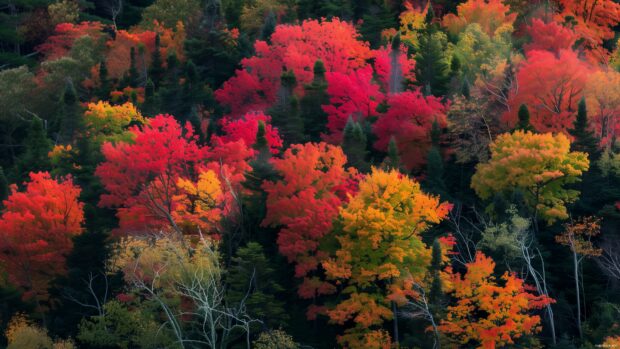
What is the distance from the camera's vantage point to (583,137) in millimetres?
79375

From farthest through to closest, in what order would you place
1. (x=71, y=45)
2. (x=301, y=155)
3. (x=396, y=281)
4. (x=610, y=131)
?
(x=71, y=45)
(x=610, y=131)
(x=301, y=155)
(x=396, y=281)

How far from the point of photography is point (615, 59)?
97.7 metres

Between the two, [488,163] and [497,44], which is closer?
[488,163]

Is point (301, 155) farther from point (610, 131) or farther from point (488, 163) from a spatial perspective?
point (610, 131)

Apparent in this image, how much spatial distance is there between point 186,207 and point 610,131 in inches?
1145

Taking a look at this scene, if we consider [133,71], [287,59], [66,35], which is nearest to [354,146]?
[287,59]

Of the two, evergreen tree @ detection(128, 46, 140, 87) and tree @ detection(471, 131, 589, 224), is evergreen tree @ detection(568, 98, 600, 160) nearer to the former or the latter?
tree @ detection(471, 131, 589, 224)

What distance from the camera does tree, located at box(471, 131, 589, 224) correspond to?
7438 centimetres

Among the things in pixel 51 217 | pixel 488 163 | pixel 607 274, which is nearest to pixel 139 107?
pixel 51 217

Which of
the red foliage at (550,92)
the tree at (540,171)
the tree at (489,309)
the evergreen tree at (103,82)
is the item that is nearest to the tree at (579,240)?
the tree at (540,171)

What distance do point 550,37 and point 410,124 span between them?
1976 cm

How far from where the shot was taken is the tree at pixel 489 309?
2576 inches

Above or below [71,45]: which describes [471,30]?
above

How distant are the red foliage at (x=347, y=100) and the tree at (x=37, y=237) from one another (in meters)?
19.5
